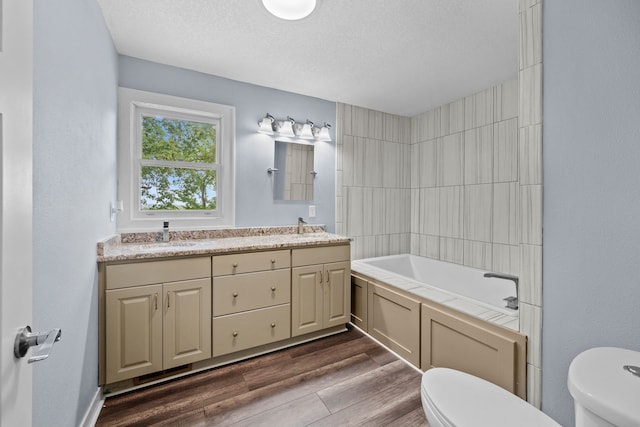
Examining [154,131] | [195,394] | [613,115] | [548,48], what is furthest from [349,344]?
[154,131]

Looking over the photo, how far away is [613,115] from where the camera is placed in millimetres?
1104

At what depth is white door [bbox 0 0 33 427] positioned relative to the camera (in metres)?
0.46

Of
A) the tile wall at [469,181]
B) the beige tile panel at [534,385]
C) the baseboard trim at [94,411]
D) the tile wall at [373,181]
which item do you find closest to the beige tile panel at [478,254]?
the tile wall at [469,181]

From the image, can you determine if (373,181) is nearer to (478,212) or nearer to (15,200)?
(478,212)

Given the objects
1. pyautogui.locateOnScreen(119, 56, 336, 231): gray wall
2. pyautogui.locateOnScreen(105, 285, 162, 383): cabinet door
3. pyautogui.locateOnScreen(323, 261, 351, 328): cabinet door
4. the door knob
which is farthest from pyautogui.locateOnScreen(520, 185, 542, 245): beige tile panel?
pyautogui.locateOnScreen(105, 285, 162, 383): cabinet door

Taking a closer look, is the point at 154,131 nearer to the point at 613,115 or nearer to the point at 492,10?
the point at 492,10

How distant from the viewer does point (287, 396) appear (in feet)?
5.55

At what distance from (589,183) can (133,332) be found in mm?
2584

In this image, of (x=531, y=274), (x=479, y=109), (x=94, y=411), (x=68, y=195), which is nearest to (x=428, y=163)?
(x=479, y=109)

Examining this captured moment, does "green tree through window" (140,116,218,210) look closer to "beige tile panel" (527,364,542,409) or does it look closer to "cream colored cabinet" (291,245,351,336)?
"cream colored cabinet" (291,245,351,336)

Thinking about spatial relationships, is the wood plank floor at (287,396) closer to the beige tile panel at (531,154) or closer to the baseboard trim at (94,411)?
the baseboard trim at (94,411)

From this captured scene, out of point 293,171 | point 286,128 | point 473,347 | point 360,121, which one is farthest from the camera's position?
point 360,121

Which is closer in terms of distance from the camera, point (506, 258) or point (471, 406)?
point (471, 406)

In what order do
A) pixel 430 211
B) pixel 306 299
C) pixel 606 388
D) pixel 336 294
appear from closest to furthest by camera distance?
pixel 606 388 → pixel 306 299 → pixel 336 294 → pixel 430 211
